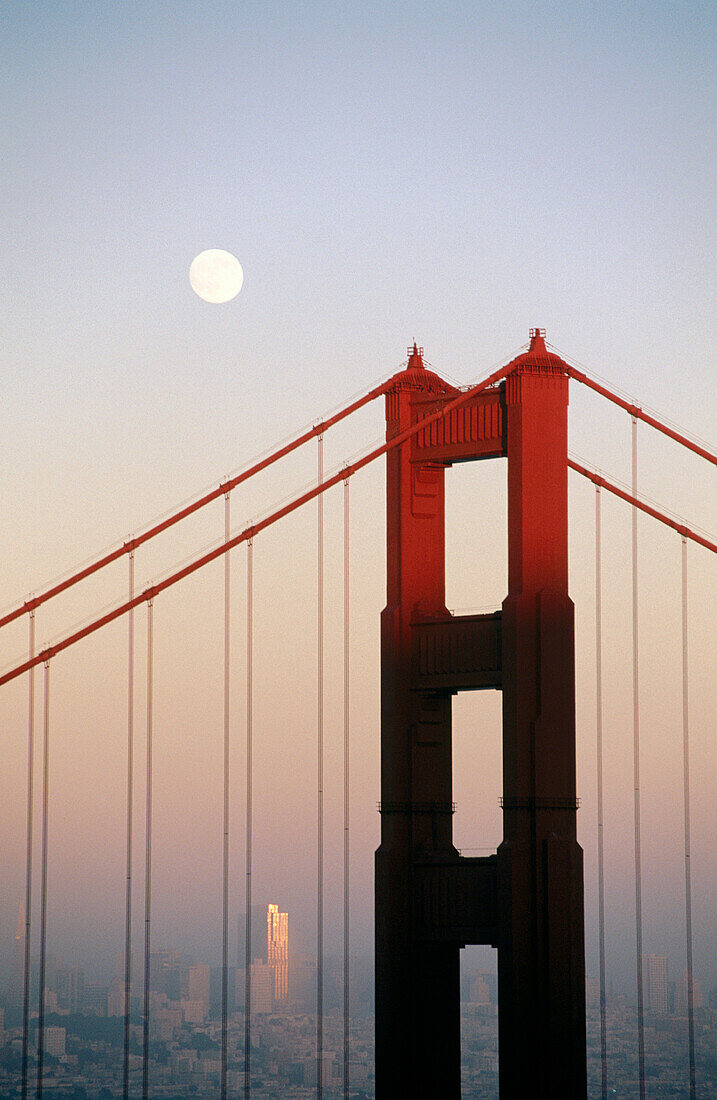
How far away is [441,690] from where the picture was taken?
164 feet

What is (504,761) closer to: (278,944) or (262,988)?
(278,944)

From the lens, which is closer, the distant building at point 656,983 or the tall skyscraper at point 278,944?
the distant building at point 656,983

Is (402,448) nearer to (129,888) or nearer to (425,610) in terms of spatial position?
(425,610)

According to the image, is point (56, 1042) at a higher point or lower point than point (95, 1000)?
lower

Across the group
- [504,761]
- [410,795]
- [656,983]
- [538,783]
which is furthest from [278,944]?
[538,783]

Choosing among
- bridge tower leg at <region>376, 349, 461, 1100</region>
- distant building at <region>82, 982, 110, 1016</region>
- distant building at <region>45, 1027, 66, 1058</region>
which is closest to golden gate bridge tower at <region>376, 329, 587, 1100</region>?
bridge tower leg at <region>376, 349, 461, 1100</region>

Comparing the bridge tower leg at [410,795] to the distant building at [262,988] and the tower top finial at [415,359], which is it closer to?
the tower top finial at [415,359]

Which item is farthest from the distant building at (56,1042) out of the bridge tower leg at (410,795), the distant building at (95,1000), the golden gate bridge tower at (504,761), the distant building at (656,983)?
the golden gate bridge tower at (504,761)

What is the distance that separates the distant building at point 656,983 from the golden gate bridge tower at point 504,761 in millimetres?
27774

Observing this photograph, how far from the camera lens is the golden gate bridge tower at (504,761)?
153ft

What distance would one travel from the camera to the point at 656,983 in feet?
278

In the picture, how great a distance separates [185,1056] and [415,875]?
3981 cm

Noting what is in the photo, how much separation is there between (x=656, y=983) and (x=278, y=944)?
536 inches

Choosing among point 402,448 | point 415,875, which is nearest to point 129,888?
point 415,875
